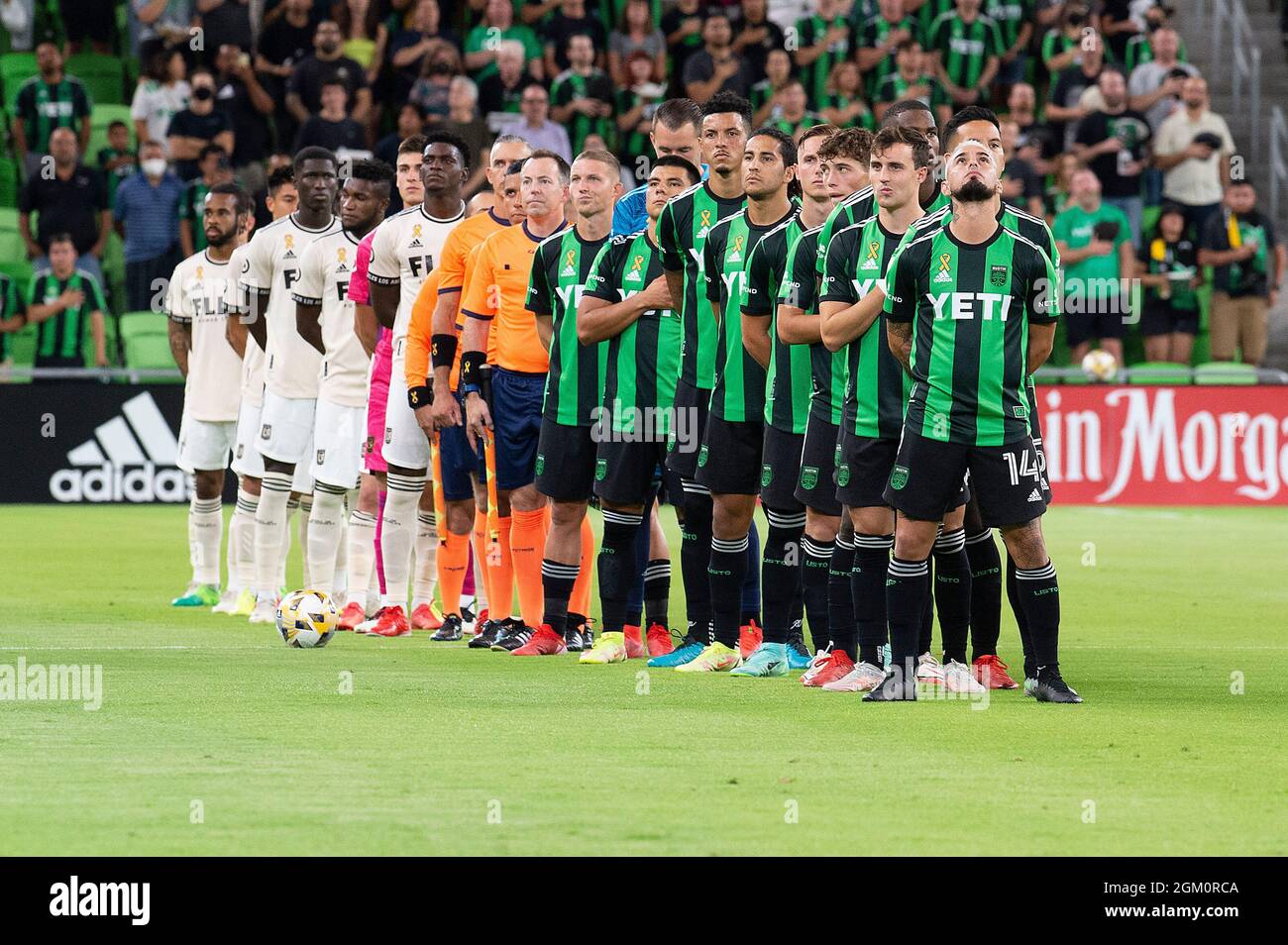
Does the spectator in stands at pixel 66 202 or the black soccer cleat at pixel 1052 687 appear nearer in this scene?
the black soccer cleat at pixel 1052 687

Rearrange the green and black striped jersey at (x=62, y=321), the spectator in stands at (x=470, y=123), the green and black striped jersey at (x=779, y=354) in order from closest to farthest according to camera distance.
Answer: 1. the green and black striped jersey at (x=779, y=354)
2. the spectator in stands at (x=470, y=123)
3. the green and black striped jersey at (x=62, y=321)

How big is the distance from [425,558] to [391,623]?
83 centimetres

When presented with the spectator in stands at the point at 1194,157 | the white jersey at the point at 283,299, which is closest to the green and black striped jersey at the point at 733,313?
the white jersey at the point at 283,299

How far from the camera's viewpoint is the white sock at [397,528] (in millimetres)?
11531

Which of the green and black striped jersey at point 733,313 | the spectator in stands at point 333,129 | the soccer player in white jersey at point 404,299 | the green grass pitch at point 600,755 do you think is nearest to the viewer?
the green grass pitch at point 600,755

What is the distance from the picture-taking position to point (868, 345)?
895cm

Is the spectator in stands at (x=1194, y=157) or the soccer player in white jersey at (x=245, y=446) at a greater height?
the spectator in stands at (x=1194, y=157)

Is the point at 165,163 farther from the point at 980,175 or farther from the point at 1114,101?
the point at 980,175

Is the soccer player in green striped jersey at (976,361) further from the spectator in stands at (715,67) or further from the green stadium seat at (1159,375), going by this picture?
the spectator in stands at (715,67)

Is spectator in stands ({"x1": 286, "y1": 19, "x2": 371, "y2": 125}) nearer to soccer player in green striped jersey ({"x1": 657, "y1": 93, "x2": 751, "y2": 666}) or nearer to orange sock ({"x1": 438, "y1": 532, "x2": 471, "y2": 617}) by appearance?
orange sock ({"x1": 438, "y1": 532, "x2": 471, "y2": 617})

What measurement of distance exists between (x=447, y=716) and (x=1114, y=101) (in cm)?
1715

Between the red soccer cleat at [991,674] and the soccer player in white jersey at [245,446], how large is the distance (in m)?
4.81

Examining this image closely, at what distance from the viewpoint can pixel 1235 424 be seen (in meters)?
20.7

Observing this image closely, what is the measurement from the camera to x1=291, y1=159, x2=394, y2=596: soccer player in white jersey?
11.9 m
